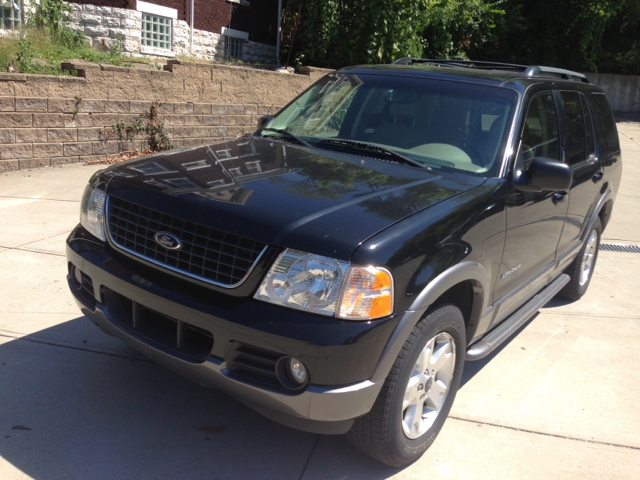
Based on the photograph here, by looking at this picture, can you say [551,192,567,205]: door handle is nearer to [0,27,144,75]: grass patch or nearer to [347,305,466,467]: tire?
[347,305,466,467]: tire

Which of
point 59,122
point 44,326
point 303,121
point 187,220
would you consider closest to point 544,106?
point 303,121

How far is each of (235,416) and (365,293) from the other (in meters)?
1.29

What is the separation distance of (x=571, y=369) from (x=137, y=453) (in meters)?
2.88

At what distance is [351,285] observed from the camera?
2.40 meters

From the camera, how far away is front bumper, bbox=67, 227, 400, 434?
7.78 ft

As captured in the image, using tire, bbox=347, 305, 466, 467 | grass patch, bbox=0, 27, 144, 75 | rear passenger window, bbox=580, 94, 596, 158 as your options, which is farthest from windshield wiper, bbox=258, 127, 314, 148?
grass patch, bbox=0, 27, 144, 75

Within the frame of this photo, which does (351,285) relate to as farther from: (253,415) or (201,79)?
(201,79)

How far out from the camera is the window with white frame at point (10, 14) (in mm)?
11391

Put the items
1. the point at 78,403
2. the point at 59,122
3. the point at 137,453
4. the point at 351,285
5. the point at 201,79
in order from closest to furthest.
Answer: the point at 351,285, the point at 137,453, the point at 78,403, the point at 59,122, the point at 201,79

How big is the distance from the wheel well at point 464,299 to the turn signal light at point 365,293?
529 millimetres

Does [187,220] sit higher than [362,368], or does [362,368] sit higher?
[187,220]

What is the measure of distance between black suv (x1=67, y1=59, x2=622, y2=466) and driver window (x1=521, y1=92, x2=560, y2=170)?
0.02 meters

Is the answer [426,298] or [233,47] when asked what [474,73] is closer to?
[426,298]

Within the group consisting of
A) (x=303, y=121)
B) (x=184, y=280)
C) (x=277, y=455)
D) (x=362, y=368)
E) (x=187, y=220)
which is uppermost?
(x=303, y=121)
